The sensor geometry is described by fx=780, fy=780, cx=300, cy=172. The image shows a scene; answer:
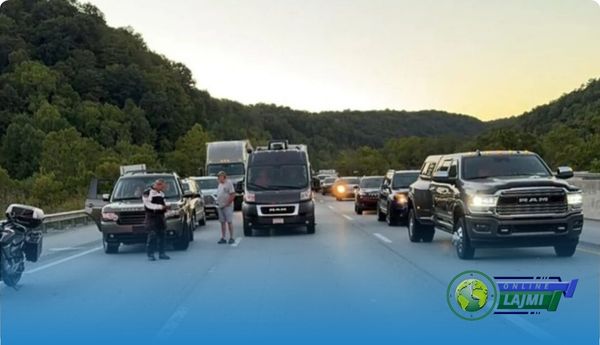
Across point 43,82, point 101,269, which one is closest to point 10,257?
point 101,269

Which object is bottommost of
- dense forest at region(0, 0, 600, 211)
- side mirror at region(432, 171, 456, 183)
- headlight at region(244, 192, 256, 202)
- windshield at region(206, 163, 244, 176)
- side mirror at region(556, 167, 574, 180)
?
headlight at region(244, 192, 256, 202)

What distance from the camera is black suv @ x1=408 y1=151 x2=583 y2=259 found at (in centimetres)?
1362

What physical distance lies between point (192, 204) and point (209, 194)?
10.7 metres

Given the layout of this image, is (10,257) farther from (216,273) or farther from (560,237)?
(560,237)

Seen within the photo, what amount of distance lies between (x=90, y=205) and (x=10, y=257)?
1364 centimetres

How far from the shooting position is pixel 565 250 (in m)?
14.4

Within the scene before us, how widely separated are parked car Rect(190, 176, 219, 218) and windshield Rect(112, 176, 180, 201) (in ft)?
37.6

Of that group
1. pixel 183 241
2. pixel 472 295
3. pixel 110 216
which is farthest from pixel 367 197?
pixel 472 295

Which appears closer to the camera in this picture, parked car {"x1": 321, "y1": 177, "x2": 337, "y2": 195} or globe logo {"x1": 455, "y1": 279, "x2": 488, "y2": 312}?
globe logo {"x1": 455, "y1": 279, "x2": 488, "y2": 312}

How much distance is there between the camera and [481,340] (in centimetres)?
778

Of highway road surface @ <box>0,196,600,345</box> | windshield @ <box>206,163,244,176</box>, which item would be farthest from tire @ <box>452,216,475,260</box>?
windshield @ <box>206,163,244,176</box>

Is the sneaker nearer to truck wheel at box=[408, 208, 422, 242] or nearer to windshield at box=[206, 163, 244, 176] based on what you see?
truck wheel at box=[408, 208, 422, 242]

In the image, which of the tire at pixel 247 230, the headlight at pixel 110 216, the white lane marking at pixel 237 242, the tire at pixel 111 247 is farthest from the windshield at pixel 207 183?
the headlight at pixel 110 216

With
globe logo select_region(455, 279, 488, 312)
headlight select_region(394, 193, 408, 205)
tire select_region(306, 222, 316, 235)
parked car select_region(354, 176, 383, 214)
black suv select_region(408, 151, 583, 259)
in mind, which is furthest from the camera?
parked car select_region(354, 176, 383, 214)
